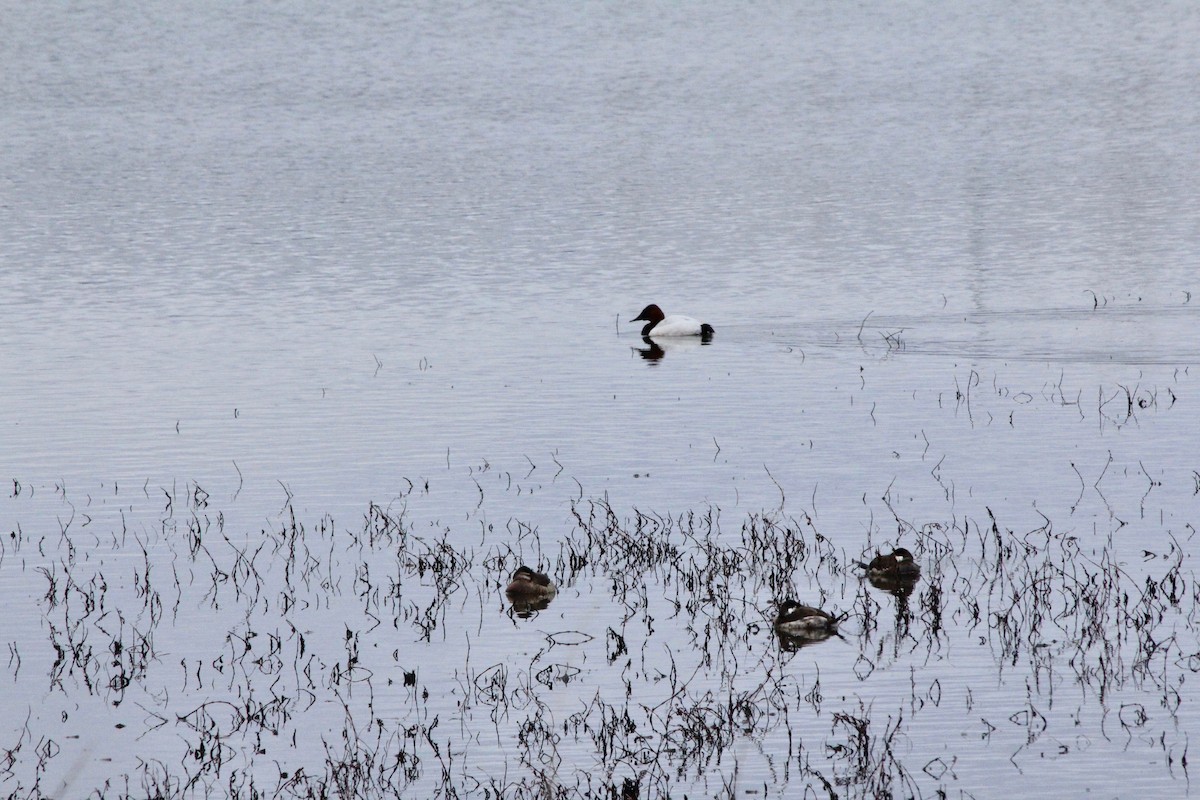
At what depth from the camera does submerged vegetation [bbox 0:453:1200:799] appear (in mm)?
10375

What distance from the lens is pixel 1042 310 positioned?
3175cm

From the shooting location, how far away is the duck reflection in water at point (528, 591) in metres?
13.9

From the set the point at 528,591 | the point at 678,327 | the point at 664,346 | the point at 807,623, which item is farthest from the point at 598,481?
the point at 678,327

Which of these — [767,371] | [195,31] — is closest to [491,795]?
[767,371]

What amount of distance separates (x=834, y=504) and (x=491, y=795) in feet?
25.5

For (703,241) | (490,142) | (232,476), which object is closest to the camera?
(232,476)

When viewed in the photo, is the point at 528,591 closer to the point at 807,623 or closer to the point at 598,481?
the point at 807,623

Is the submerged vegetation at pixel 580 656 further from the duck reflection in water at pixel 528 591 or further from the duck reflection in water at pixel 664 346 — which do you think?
the duck reflection in water at pixel 664 346

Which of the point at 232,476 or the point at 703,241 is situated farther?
the point at 703,241

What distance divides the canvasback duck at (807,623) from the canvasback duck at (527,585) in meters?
2.11

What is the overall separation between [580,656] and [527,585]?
4.61 feet

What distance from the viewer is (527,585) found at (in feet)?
45.6

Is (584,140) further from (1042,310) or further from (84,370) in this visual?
(84,370)

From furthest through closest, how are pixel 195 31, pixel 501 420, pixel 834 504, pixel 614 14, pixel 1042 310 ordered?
pixel 614 14
pixel 195 31
pixel 1042 310
pixel 501 420
pixel 834 504
